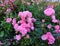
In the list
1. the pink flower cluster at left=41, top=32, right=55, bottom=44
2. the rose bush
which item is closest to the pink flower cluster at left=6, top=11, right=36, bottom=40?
the rose bush

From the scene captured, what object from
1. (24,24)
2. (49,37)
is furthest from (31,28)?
(49,37)

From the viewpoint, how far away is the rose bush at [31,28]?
2.50m

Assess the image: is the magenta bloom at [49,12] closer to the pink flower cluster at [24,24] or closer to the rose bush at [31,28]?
the rose bush at [31,28]

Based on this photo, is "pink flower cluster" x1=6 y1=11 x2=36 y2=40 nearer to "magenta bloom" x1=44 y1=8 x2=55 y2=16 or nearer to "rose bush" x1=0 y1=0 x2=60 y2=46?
"rose bush" x1=0 y1=0 x2=60 y2=46

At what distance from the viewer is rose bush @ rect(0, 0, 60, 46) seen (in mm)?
2496

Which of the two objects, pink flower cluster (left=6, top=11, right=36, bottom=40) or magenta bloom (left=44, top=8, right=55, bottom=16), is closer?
pink flower cluster (left=6, top=11, right=36, bottom=40)

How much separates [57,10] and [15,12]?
51 cm

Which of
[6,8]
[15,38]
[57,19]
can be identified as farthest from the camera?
[6,8]

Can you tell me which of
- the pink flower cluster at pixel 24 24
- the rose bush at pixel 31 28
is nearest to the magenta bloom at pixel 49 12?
the rose bush at pixel 31 28

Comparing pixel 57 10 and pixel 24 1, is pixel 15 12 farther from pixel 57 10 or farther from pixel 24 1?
pixel 57 10

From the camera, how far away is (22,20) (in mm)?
2527

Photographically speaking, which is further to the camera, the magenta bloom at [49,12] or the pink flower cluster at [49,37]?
the magenta bloom at [49,12]

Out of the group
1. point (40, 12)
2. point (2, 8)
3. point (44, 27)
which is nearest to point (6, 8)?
point (2, 8)

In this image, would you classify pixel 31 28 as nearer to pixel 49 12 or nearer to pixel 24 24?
pixel 24 24
